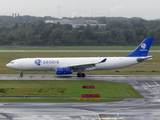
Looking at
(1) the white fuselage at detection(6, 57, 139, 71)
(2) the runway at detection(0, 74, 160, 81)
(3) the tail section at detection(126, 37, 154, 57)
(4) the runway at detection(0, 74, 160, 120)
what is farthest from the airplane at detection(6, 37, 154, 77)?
(4) the runway at detection(0, 74, 160, 120)

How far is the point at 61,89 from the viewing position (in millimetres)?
42125

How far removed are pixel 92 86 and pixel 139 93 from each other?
23.0 feet

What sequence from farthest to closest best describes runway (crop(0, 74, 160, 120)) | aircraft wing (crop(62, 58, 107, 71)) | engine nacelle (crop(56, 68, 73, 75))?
→ aircraft wing (crop(62, 58, 107, 71))
engine nacelle (crop(56, 68, 73, 75))
runway (crop(0, 74, 160, 120))

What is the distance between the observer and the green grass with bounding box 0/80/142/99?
3862 centimetres

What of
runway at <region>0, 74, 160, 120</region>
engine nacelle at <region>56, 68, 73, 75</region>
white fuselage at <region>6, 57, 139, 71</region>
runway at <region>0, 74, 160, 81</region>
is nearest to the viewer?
runway at <region>0, 74, 160, 120</region>

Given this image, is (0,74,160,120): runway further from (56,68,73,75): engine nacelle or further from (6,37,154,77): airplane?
(56,68,73,75): engine nacelle

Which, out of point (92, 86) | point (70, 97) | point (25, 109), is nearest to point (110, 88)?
point (92, 86)

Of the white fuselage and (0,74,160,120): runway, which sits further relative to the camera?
the white fuselage

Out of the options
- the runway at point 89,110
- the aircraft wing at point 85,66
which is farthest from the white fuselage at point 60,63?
the runway at point 89,110

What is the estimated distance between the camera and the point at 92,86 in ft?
144

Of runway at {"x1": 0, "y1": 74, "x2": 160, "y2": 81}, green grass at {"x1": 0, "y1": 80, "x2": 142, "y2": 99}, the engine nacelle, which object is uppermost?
the engine nacelle

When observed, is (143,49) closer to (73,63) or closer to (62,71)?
(73,63)

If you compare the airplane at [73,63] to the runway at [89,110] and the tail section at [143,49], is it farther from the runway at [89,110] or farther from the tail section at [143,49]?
the runway at [89,110]

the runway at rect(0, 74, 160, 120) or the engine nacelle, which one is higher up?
the engine nacelle
